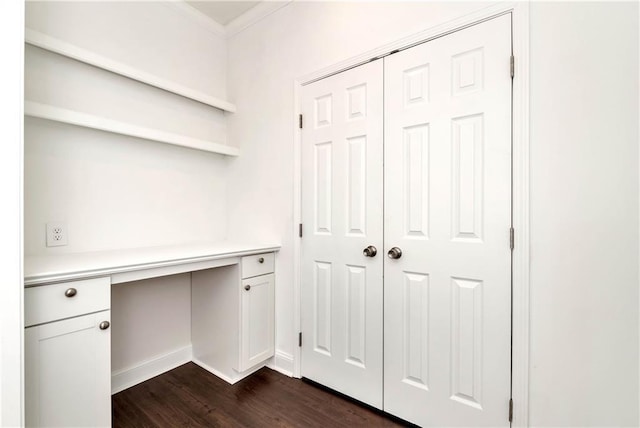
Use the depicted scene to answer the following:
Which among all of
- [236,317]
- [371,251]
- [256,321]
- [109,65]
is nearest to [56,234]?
[109,65]

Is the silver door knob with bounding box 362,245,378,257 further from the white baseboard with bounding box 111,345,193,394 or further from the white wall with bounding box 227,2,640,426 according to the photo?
the white baseboard with bounding box 111,345,193,394

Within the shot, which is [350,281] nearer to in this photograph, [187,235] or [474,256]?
[474,256]

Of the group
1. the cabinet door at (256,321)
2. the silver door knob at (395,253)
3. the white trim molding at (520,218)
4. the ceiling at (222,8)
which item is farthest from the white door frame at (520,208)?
the ceiling at (222,8)

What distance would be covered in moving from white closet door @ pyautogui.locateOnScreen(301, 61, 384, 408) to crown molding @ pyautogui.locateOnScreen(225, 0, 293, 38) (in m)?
0.72

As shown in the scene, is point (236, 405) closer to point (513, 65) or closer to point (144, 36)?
point (513, 65)

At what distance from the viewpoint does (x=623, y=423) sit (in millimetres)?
1131

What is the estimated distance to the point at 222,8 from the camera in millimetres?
2271

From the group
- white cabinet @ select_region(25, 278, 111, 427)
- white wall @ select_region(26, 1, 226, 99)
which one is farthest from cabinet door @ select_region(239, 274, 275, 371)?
white wall @ select_region(26, 1, 226, 99)

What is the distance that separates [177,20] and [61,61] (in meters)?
0.90

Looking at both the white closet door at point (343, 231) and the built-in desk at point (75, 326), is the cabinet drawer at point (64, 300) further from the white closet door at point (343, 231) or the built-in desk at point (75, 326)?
the white closet door at point (343, 231)

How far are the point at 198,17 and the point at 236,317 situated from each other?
230 centimetres

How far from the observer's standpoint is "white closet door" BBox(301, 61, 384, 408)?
5.66 ft

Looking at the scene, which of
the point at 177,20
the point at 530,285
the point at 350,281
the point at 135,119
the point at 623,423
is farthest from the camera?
the point at 177,20

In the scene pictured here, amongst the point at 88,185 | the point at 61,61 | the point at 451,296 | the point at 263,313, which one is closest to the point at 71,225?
the point at 88,185
